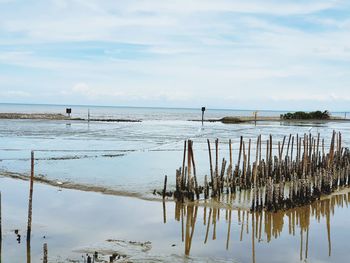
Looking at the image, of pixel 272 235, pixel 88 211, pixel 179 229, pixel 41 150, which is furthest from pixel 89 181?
pixel 41 150

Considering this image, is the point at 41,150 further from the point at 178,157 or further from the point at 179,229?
the point at 179,229

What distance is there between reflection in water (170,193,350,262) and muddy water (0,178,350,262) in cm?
2

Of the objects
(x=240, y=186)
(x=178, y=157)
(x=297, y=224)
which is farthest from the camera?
(x=178, y=157)

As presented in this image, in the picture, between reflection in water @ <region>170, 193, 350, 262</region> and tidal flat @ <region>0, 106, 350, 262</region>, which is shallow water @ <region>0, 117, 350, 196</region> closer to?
tidal flat @ <region>0, 106, 350, 262</region>

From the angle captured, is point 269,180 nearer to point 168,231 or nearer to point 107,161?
point 168,231

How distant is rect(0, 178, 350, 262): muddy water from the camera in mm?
11258

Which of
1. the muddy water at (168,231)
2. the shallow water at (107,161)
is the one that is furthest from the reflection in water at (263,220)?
the shallow water at (107,161)

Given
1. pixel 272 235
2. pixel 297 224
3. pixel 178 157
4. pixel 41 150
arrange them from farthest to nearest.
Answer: pixel 41 150, pixel 178 157, pixel 297 224, pixel 272 235

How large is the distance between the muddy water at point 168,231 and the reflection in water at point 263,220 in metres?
0.02

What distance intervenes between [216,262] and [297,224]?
432cm

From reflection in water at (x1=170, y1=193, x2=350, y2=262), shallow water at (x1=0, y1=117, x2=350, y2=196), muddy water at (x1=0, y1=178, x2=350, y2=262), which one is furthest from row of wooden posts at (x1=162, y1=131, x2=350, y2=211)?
shallow water at (x1=0, y1=117, x2=350, y2=196)

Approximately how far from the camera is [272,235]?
515 inches

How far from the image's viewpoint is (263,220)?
14469 millimetres

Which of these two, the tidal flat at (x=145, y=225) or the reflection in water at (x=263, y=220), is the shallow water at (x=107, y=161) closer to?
Result: the tidal flat at (x=145, y=225)
